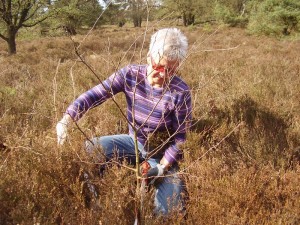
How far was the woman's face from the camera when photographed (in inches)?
85.5

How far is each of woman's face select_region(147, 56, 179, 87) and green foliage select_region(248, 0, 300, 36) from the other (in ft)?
40.7

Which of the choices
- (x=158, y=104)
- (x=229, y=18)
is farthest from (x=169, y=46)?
(x=229, y=18)

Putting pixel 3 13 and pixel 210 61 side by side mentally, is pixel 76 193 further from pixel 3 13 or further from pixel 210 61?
pixel 3 13

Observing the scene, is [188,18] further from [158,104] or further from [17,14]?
[158,104]

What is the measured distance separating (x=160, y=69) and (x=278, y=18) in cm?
1322

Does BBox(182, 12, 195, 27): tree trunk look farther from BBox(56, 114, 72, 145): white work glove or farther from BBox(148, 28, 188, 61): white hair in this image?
BBox(56, 114, 72, 145): white work glove

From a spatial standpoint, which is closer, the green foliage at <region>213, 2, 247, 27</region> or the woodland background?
the woodland background

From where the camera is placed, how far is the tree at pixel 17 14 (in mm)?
9859

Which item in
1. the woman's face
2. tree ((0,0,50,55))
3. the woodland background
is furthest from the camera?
tree ((0,0,50,55))

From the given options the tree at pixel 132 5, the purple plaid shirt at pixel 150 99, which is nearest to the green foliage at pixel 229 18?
the purple plaid shirt at pixel 150 99

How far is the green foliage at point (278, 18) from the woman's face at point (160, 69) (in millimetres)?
12391

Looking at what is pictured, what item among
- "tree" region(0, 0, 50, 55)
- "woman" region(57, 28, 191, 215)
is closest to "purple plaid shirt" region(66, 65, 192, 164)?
"woman" region(57, 28, 191, 215)

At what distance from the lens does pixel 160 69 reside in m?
2.24

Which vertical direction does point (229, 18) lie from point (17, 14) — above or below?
below
